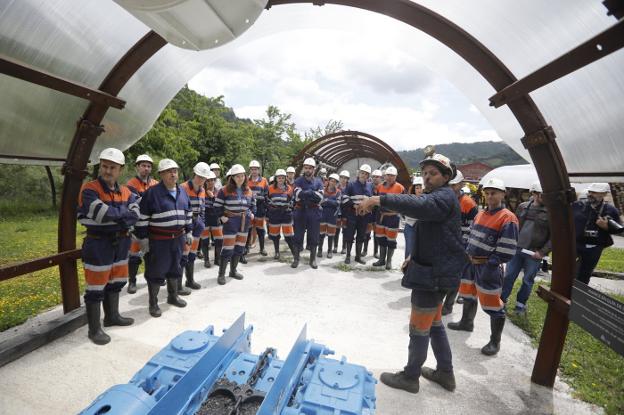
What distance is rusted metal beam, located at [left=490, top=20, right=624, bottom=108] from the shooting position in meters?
1.87

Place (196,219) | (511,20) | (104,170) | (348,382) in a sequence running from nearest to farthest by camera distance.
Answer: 1. (348,382)
2. (511,20)
3. (104,170)
4. (196,219)

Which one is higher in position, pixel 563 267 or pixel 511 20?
pixel 511 20

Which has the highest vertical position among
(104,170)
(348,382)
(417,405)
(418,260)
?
(104,170)

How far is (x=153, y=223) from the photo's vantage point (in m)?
4.25

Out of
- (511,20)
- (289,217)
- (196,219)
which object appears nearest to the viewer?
(511,20)

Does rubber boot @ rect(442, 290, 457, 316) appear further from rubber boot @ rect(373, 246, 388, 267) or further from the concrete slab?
rubber boot @ rect(373, 246, 388, 267)

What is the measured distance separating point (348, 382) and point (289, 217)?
5.87 metres

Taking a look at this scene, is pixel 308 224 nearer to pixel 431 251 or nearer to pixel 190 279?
pixel 190 279

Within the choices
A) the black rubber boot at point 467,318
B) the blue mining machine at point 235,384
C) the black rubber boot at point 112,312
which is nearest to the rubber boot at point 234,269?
the black rubber boot at point 112,312

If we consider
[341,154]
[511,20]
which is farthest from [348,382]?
[341,154]

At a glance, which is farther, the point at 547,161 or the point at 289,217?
the point at 289,217

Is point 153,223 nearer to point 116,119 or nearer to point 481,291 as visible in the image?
point 116,119

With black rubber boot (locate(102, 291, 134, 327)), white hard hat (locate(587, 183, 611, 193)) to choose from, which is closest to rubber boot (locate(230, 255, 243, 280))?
black rubber boot (locate(102, 291, 134, 327))

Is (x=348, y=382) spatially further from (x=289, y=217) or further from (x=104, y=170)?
(x=289, y=217)
